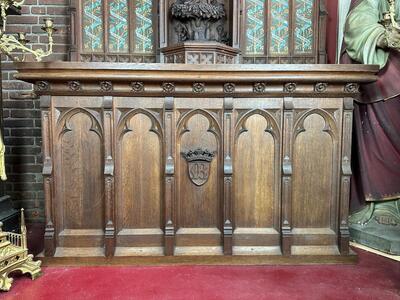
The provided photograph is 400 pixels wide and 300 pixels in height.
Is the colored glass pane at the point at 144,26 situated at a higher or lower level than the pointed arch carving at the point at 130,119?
higher

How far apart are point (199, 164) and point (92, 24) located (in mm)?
1970

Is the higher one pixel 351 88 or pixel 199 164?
pixel 351 88

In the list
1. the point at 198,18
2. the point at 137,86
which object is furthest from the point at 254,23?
the point at 137,86

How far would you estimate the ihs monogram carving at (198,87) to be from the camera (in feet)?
8.48

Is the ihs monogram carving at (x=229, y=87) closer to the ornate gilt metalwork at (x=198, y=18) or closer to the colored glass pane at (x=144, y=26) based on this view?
the ornate gilt metalwork at (x=198, y=18)

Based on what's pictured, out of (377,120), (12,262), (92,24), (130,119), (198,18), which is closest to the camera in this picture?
(12,262)

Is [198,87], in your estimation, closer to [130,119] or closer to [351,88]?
[130,119]

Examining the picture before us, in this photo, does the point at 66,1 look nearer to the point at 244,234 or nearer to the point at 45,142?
the point at 45,142

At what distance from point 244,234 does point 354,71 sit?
54.5 inches

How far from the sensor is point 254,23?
371cm

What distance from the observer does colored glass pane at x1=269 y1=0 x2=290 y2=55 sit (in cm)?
371

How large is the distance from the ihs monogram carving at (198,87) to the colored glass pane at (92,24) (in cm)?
156

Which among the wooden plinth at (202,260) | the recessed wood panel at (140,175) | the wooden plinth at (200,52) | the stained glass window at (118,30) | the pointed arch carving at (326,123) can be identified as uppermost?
the stained glass window at (118,30)

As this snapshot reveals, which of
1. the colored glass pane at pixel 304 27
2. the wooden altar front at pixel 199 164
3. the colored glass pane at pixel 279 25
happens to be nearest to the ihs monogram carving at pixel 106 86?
the wooden altar front at pixel 199 164
